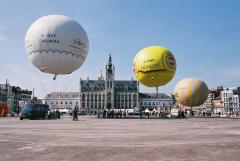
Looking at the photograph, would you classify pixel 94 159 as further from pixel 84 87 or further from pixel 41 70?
pixel 84 87

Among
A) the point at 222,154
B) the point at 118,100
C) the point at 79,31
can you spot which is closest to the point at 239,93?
the point at 118,100

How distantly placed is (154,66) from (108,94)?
489 ft

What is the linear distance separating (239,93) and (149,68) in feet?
482

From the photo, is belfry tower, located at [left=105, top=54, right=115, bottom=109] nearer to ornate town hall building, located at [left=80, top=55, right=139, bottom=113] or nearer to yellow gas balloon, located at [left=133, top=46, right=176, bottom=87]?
ornate town hall building, located at [left=80, top=55, right=139, bottom=113]

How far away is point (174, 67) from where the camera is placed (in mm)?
45281

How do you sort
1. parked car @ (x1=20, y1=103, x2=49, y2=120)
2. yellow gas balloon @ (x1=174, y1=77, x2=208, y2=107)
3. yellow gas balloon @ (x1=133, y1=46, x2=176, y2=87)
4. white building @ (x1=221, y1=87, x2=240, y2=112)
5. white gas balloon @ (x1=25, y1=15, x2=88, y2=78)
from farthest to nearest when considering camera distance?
white building @ (x1=221, y1=87, x2=240, y2=112)
yellow gas balloon @ (x1=174, y1=77, x2=208, y2=107)
yellow gas balloon @ (x1=133, y1=46, x2=176, y2=87)
parked car @ (x1=20, y1=103, x2=49, y2=120)
white gas balloon @ (x1=25, y1=15, x2=88, y2=78)

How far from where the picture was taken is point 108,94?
190875mm

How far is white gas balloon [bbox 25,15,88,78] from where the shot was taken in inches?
1395

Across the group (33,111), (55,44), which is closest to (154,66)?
(55,44)

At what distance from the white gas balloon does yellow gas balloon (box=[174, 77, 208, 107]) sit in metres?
24.0

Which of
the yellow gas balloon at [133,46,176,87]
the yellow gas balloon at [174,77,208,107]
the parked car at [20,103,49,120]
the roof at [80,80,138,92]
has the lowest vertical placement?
the parked car at [20,103,49,120]

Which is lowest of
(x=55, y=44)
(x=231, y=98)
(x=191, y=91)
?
(x=191, y=91)

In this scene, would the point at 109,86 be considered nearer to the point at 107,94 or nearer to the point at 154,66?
the point at 107,94

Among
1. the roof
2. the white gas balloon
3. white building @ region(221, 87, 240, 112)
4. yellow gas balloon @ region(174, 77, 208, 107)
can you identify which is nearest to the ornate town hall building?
the roof
